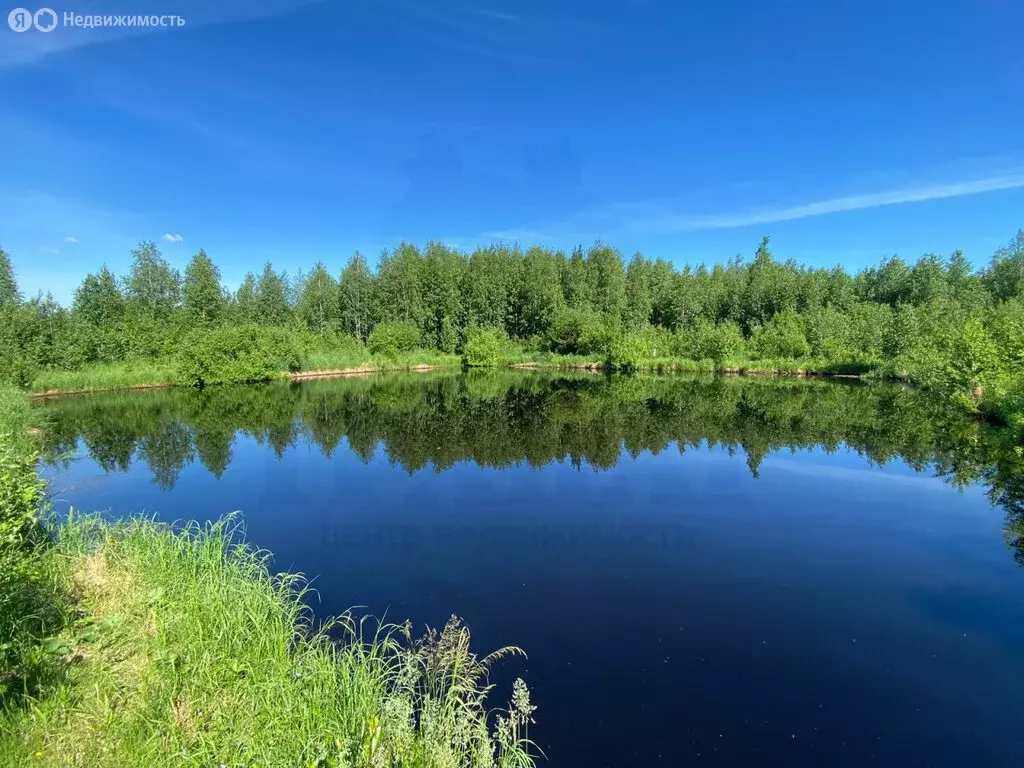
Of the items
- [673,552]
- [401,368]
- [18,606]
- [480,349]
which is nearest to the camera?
[18,606]

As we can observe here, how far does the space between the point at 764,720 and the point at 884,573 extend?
5.16 metres

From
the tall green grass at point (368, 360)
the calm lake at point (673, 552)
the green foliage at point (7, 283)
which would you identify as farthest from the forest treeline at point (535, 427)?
the green foliage at point (7, 283)

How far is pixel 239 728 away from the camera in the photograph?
14.3 feet

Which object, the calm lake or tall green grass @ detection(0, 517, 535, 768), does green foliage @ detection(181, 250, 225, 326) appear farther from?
tall green grass @ detection(0, 517, 535, 768)

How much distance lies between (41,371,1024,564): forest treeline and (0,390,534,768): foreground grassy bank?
9.85 meters

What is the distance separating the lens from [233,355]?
130 ft

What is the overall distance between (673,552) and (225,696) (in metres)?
7.72

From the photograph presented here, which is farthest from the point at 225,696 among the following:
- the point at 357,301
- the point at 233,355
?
the point at 357,301

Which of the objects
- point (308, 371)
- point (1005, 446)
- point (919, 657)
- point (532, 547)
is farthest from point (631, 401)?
point (308, 371)

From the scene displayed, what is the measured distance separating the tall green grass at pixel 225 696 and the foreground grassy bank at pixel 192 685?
16 mm

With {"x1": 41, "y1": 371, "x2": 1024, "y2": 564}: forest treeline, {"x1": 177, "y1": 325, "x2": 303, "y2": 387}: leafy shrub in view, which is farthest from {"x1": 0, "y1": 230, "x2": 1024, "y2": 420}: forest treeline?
{"x1": 41, "y1": 371, "x2": 1024, "y2": 564}: forest treeline

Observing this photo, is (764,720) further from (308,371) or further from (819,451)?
(308,371)

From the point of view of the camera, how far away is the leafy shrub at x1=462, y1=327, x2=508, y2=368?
184 feet

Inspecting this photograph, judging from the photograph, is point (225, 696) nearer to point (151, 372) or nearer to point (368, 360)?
point (151, 372)
